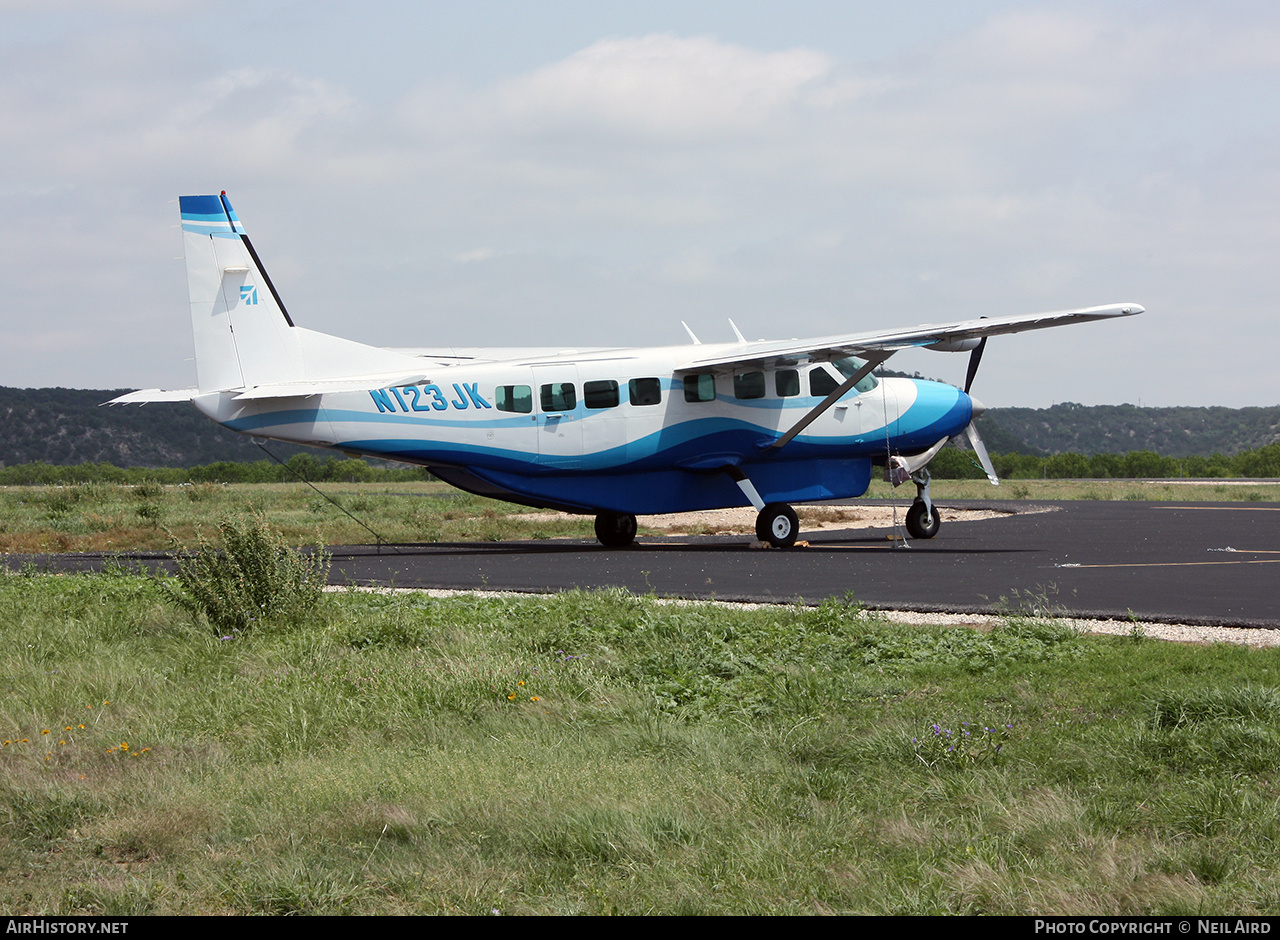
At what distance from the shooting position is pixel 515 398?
20922 millimetres

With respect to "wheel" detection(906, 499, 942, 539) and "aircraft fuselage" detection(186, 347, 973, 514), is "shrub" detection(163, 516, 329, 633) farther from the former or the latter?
"wheel" detection(906, 499, 942, 539)

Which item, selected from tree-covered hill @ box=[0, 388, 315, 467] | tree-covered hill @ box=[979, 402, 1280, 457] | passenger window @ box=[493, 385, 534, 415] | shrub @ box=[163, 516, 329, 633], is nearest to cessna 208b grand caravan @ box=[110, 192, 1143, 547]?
passenger window @ box=[493, 385, 534, 415]

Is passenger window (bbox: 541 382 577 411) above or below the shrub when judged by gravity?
above

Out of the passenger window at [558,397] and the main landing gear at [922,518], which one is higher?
the passenger window at [558,397]

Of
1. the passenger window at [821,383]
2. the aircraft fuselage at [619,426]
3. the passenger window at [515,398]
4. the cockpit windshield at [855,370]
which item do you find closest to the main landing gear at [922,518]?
the aircraft fuselage at [619,426]

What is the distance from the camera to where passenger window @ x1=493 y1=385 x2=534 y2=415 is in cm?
2084

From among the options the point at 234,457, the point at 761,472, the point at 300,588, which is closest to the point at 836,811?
the point at 300,588

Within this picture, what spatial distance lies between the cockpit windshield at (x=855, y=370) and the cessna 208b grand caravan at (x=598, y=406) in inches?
1.6

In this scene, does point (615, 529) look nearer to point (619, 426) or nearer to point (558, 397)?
point (619, 426)

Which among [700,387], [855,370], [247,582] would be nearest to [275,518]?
[700,387]

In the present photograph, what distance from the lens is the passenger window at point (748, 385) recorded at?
73.1 feet

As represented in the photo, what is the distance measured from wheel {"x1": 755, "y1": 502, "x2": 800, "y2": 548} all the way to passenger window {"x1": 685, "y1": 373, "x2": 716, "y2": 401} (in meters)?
2.41

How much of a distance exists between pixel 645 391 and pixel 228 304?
7.44 metres

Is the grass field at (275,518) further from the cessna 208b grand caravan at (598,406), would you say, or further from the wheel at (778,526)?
the wheel at (778,526)
